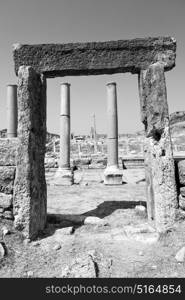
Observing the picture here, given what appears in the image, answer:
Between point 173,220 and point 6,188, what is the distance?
314 centimetres

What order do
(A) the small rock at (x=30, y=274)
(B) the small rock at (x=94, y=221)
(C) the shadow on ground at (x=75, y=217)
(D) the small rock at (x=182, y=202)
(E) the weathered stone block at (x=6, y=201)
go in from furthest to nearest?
1. (B) the small rock at (x=94, y=221)
2. (C) the shadow on ground at (x=75, y=217)
3. (E) the weathered stone block at (x=6, y=201)
4. (D) the small rock at (x=182, y=202)
5. (A) the small rock at (x=30, y=274)

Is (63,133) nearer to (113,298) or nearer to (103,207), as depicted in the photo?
(103,207)

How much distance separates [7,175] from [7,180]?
100 millimetres

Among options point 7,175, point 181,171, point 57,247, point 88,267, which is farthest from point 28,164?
point 181,171

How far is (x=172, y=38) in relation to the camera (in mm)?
4691

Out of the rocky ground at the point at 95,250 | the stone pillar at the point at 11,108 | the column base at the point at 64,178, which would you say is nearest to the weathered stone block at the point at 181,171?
the rocky ground at the point at 95,250

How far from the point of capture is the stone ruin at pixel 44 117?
14.0 ft

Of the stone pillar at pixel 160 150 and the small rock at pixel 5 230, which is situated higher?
the stone pillar at pixel 160 150

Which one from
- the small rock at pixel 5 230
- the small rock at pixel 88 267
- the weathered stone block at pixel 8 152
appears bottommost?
the small rock at pixel 88 267

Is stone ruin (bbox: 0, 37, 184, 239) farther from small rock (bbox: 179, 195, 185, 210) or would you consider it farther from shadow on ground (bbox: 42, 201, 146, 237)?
shadow on ground (bbox: 42, 201, 146, 237)

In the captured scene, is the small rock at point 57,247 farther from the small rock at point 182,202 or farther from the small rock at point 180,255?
the small rock at point 182,202

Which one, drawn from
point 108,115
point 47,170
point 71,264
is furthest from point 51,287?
point 47,170

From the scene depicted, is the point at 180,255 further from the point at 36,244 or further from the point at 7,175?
the point at 7,175

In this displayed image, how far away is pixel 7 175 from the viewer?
4.36 meters
